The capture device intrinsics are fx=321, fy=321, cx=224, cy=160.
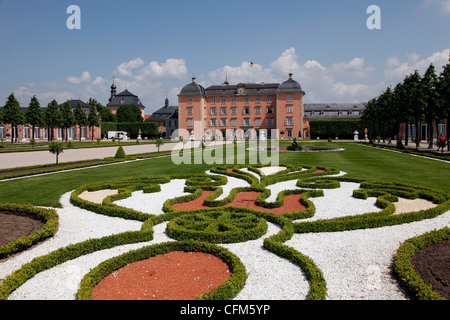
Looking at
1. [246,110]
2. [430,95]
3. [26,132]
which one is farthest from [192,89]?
[430,95]

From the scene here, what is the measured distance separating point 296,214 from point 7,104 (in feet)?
185

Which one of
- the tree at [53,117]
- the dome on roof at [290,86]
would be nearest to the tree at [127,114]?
the tree at [53,117]

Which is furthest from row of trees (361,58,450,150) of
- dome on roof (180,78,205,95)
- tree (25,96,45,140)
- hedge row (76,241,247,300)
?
tree (25,96,45,140)

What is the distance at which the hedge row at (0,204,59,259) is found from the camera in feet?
16.4

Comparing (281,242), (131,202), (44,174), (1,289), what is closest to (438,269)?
(281,242)

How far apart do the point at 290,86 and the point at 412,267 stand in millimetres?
63621

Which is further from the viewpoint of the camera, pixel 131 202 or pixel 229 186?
pixel 229 186

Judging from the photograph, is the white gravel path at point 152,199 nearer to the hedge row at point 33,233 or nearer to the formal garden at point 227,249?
the formal garden at point 227,249

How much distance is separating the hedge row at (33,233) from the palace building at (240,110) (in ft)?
192

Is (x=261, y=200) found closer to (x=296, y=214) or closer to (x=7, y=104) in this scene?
(x=296, y=214)

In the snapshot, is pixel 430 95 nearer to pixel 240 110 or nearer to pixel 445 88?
pixel 445 88

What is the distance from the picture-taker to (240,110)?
6850 centimetres

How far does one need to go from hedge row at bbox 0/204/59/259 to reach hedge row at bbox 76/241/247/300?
1803 millimetres
